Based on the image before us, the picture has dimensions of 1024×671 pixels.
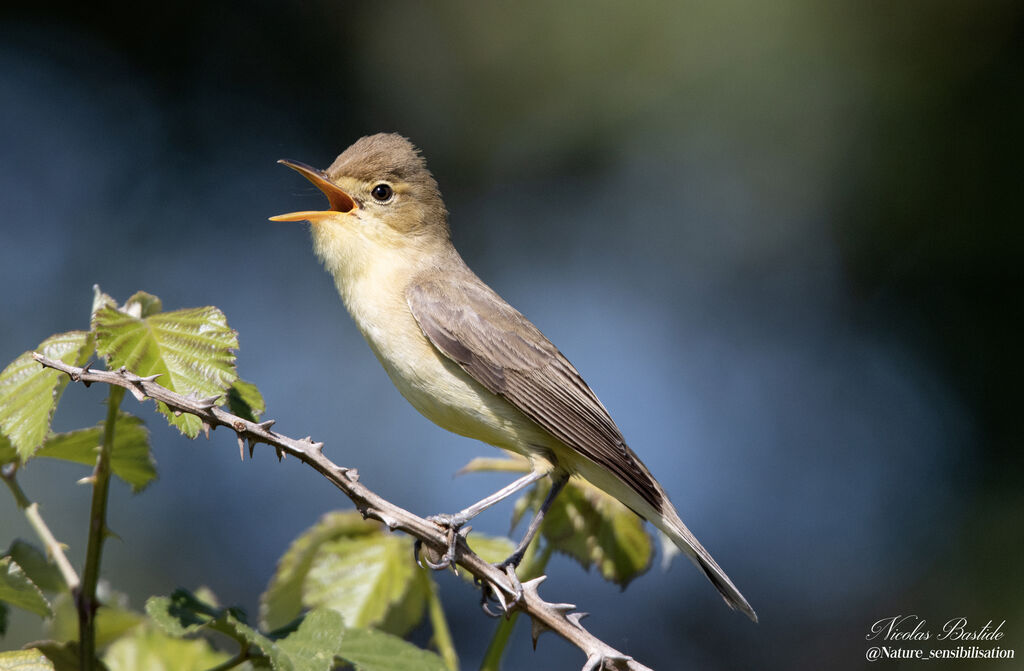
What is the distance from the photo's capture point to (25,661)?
65.5 inches

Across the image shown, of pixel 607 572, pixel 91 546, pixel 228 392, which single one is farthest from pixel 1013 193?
pixel 91 546

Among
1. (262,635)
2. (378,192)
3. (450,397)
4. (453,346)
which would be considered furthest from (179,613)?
(378,192)

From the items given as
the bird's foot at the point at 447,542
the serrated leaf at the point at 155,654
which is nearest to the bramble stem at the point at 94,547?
the serrated leaf at the point at 155,654

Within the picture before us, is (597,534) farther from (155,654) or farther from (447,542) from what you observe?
(155,654)

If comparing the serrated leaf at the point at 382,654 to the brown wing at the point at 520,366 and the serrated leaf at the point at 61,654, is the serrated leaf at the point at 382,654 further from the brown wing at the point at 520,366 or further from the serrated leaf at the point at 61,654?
the brown wing at the point at 520,366

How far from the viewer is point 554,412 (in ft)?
10.8

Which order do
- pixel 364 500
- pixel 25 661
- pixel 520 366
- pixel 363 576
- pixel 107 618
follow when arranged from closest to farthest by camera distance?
1. pixel 25 661
2. pixel 364 500
3. pixel 107 618
4. pixel 363 576
5. pixel 520 366

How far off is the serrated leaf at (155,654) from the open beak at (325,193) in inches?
63.2

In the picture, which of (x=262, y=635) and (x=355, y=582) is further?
(x=355, y=582)

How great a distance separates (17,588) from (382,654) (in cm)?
73

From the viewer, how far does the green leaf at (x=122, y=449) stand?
1992mm

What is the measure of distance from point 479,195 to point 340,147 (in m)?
1.19

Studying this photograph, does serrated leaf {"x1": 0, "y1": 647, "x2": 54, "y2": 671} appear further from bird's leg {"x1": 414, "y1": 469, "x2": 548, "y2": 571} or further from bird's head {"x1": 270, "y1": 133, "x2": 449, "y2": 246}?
bird's head {"x1": 270, "y1": 133, "x2": 449, "y2": 246}

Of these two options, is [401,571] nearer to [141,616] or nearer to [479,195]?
[141,616]
